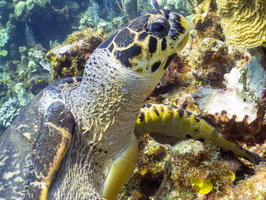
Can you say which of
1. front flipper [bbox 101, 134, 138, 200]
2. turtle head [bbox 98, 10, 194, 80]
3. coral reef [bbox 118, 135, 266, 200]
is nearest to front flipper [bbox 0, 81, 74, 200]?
front flipper [bbox 101, 134, 138, 200]

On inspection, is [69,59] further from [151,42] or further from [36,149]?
[151,42]

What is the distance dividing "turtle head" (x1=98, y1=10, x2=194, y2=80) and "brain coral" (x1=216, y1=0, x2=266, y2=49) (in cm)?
47

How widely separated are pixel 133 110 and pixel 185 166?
2.02 ft

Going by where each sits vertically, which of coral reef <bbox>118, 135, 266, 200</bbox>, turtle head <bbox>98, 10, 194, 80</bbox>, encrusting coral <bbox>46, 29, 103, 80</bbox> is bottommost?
encrusting coral <bbox>46, 29, 103, 80</bbox>

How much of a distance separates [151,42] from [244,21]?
2.70 ft

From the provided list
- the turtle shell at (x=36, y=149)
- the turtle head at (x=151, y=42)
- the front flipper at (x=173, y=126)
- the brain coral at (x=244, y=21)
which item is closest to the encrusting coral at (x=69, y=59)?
the front flipper at (x=173, y=126)

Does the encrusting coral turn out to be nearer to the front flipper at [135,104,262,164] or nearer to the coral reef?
the front flipper at [135,104,262,164]

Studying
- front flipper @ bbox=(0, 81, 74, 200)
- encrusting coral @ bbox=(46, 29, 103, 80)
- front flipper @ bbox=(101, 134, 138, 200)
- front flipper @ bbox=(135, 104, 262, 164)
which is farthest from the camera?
encrusting coral @ bbox=(46, 29, 103, 80)

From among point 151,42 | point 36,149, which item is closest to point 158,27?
point 151,42

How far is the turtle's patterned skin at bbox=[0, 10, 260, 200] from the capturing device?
5.38ft

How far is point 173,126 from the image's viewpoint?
2.44 meters

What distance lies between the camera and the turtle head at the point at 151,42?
64.1 inches

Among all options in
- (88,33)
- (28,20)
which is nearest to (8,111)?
(88,33)

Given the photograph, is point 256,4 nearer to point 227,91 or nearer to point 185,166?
point 227,91
